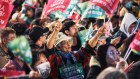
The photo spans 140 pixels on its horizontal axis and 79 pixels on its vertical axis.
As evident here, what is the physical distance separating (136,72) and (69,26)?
6.50 feet

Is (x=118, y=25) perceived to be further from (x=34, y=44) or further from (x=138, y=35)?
(x=34, y=44)

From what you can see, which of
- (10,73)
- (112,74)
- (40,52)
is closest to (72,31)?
(40,52)

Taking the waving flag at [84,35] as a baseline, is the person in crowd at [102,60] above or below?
below

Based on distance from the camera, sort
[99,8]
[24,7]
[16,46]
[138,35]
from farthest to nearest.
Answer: [24,7] < [99,8] < [138,35] < [16,46]

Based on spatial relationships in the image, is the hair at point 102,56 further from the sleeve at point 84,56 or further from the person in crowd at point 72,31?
the person in crowd at point 72,31

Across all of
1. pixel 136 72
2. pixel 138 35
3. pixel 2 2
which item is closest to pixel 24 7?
pixel 2 2

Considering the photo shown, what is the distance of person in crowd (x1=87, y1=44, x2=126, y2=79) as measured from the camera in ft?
30.2

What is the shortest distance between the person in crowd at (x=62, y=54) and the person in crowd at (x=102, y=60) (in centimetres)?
42

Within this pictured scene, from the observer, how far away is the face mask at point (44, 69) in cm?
921

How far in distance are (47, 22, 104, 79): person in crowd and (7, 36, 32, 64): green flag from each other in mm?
703

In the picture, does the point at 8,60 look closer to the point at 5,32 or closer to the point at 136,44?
the point at 5,32

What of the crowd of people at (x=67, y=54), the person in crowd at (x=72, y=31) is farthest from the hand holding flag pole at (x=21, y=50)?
the person in crowd at (x=72, y=31)

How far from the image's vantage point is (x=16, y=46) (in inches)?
344

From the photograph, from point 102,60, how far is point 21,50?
120cm
